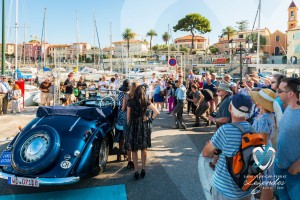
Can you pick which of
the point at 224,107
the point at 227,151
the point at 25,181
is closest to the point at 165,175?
the point at 224,107

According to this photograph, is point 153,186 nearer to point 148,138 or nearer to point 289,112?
point 148,138

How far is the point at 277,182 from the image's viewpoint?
294 cm

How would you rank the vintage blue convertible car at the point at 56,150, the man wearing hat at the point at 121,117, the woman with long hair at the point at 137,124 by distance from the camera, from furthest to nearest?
the man wearing hat at the point at 121,117 → the woman with long hair at the point at 137,124 → the vintage blue convertible car at the point at 56,150

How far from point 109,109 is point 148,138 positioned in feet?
4.00

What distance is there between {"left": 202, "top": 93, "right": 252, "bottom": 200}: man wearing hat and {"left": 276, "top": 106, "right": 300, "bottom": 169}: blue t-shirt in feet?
1.81

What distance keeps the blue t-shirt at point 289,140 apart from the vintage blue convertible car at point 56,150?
2712 mm

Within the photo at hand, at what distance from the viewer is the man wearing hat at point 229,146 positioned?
237cm

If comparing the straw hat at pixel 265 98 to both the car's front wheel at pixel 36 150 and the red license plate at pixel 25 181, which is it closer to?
the car's front wheel at pixel 36 150

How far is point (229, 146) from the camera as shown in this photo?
2.36 meters

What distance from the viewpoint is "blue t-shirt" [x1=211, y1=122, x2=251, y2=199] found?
7.75 feet

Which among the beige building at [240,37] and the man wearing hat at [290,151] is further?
the beige building at [240,37]

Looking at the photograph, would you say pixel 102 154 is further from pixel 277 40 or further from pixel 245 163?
pixel 277 40

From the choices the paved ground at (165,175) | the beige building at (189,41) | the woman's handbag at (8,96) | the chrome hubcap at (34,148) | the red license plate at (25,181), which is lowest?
the paved ground at (165,175)

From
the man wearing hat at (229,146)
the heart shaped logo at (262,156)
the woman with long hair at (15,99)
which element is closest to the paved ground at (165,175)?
the man wearing hat at (229,146)
